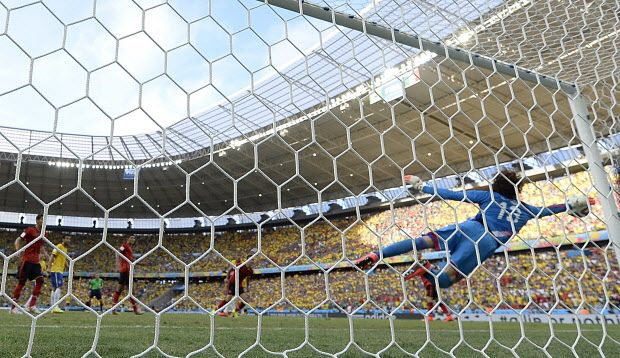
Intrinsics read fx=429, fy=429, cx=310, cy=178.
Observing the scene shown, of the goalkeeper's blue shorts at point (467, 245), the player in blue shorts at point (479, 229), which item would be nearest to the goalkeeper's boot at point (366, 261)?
the player in blue shorts at point (479, 229)

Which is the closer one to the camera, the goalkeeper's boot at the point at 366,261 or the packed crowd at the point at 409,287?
the goalkeeper's boot at the point at 366,261

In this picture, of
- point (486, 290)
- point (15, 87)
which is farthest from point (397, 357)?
point (486, 290)

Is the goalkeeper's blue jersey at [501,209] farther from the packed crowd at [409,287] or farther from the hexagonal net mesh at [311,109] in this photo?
the packed crowd at [409,287]

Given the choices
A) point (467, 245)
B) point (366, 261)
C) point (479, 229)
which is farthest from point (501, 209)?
point (366, 261)

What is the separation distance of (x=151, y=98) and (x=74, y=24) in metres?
0.28

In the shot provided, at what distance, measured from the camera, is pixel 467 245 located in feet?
7.57

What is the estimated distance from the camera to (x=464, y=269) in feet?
7.21

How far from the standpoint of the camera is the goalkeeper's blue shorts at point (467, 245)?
7.29 feet

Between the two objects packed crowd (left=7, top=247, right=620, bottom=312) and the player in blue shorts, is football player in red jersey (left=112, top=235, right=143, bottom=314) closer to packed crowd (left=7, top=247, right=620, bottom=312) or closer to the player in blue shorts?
packed crowd (left=7, top=247, right=620, bottom=312)

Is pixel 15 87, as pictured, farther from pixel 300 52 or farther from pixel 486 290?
pixel 486 290

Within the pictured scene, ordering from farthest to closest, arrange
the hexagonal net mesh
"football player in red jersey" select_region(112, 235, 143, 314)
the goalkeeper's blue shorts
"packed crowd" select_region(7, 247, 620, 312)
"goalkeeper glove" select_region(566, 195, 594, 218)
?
"packed crowd" select_region(7, 247, 620, 312), "football player in red jersey" select_region(112, 235, 143, 314), the goalkeeper's blue shorts, "goalkeeper glove" select_region(566, 195, 594, 218), the hexagonal net mesh

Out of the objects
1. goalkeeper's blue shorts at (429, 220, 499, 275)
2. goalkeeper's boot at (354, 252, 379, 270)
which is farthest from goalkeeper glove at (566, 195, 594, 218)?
goalkeeper's boot at (354, 252, 379, 270)

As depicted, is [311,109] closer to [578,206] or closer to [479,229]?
[479,229]

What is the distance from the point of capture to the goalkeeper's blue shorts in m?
2.22
